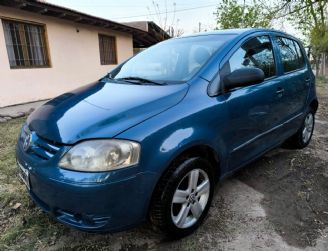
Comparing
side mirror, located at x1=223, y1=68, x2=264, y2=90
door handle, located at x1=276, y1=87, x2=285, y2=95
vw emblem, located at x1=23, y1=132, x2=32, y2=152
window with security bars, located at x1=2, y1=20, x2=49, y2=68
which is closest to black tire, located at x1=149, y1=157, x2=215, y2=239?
side mirror, located at x1=223, y1=68, x2=264, y2=90

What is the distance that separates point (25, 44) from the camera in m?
7.75

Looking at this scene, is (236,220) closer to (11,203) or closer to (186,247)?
(186,247)

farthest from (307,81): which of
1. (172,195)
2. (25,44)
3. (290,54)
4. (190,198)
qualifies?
(25,44)

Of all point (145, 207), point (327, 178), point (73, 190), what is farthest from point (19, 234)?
point (327, 178)

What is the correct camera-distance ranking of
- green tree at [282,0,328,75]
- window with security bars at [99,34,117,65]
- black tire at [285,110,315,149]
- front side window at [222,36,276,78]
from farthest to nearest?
green tree at [282,0,328,75] < window with security bars at [99,34,117,65] < black tire at [285,110,315,149] < front side window at [222,36,276,78]

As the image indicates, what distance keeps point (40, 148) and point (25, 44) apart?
22.9 feet

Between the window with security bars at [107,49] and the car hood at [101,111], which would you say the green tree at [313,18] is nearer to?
the window with security bars at [107,49]

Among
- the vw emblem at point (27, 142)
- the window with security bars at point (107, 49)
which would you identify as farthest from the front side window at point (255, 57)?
the window with security bars at point (107, 49)

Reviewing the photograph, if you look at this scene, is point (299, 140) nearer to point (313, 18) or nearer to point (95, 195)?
point (95, 195)

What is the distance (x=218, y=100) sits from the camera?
7.40 ft

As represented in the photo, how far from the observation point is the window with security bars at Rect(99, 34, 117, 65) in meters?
11.2

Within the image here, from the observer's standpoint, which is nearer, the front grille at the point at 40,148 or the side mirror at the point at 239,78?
the front grille at the point at 40,148

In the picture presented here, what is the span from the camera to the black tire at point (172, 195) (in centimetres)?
190

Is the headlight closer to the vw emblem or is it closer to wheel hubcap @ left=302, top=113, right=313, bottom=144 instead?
the vw emblem
